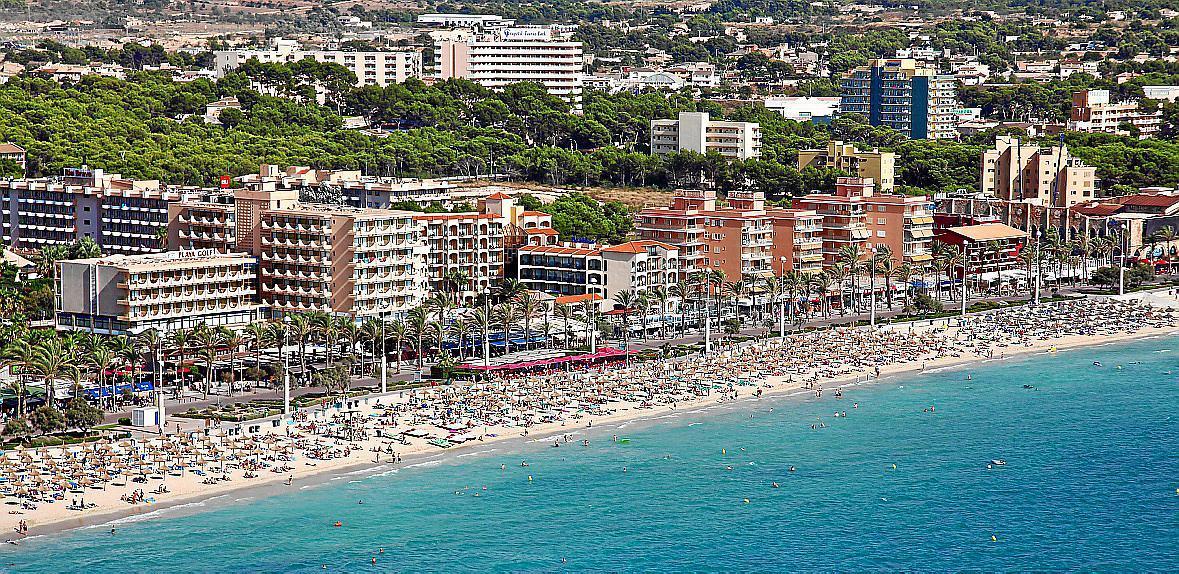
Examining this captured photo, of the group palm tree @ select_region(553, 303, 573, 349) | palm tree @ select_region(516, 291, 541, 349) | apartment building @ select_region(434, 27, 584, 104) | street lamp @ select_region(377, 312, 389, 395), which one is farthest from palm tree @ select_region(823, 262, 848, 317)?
apartment building @ select_region(434, 27, 584, 104)

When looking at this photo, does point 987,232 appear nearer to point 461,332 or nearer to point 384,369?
point 461,332

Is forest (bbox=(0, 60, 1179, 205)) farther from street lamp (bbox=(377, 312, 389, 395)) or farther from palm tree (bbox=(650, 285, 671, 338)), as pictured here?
street lamp (bbox=(377, 312, 389, 395))

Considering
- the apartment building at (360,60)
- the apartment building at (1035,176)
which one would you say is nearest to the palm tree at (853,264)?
the apartment building at (1035,176)

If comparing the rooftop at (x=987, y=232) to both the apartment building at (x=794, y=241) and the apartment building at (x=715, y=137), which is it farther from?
the apartment building at (x=715, y=137)

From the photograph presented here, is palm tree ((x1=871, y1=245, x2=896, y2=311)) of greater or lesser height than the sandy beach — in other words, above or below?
above

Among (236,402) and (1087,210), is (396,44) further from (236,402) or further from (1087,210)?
(236,402)

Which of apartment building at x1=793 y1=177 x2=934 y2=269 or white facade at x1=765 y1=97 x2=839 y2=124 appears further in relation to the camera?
white facade at x1=765 y1=97 x2=839 y2=124

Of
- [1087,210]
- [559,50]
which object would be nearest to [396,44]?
[559,50]
